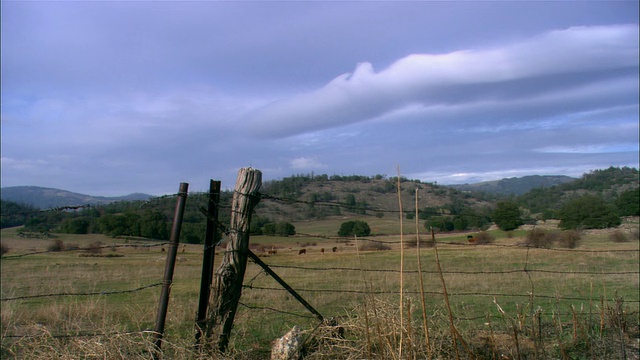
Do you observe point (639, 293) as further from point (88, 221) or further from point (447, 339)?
point (88, 221)

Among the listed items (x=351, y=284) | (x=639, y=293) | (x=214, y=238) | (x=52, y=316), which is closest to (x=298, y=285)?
(x=351, y=284)

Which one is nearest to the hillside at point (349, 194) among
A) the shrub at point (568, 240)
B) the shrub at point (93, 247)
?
the shrub at point (93, 247)

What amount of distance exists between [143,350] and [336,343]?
1928 mm

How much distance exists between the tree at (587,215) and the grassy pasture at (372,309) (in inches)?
53.6

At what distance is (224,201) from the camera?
5039 mm

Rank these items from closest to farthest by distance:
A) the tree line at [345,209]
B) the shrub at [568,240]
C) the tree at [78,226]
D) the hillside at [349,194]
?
the tree line at [345,209] → the shrub at [568,240] → the tree at [78,226] → the hillside at [349,194]

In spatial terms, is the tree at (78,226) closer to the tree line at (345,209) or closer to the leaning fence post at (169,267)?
the tree line at (345,209)

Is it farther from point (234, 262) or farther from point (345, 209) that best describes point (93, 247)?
point (345, 209)

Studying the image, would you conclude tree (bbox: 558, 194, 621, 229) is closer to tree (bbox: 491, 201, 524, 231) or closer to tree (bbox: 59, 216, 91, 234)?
tree (bbox: 491, 201, 524, 231)

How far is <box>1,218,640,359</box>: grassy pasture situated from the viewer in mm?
4344

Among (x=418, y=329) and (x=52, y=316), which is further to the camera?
(x=52, y=316)

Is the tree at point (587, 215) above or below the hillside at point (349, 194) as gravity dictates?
below

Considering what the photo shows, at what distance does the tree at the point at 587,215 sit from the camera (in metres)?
11.0

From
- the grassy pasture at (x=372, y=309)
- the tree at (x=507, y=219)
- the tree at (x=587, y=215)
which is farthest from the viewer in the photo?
the tree at (x=587, y=215)
